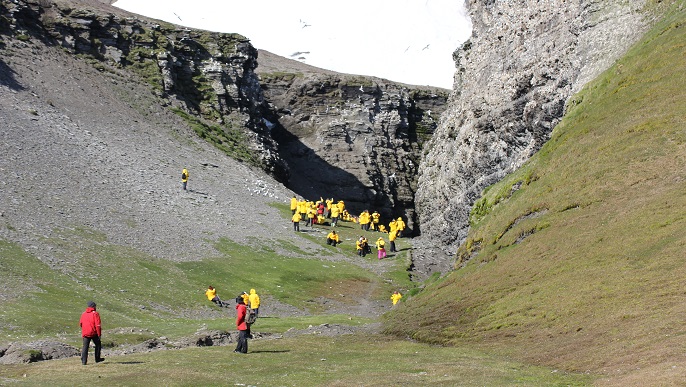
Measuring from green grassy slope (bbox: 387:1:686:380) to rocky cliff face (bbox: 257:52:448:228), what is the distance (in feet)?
288

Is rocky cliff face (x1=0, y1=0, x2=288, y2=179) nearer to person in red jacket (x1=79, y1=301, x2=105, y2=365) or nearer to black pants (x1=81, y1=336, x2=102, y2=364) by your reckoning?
black pants (x1=81, y1=336, x2=102, y2=364)

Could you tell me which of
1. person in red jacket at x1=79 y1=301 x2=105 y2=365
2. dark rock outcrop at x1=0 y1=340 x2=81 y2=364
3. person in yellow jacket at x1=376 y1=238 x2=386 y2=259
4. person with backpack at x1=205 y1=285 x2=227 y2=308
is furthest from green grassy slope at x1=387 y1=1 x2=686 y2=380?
person in yellow jacket at x1=376 y1=238 x2=386 y2=259

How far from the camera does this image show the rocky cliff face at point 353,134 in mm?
147500

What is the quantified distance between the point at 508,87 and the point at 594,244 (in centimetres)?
4876

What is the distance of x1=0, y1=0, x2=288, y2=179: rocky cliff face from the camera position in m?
118

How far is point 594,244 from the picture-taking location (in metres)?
34.8

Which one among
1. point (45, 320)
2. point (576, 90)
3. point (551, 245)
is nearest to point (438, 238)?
point (576, 90)

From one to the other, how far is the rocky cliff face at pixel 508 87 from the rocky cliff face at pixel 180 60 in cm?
3637

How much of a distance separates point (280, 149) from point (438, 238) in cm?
6726

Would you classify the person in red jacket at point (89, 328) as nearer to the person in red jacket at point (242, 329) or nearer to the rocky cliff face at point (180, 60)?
the person in red jacket at point (242, 329)

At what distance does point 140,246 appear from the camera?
207 ft

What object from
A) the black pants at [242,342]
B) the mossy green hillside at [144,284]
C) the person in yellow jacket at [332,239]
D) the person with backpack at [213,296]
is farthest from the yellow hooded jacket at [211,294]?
the person in yellow jacket at [332,239]

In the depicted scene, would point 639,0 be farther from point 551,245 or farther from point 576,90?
point 551,245

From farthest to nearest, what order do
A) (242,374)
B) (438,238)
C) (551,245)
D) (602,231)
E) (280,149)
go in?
(280,149), (438,238), (551,245), (602,231), (242,374)
